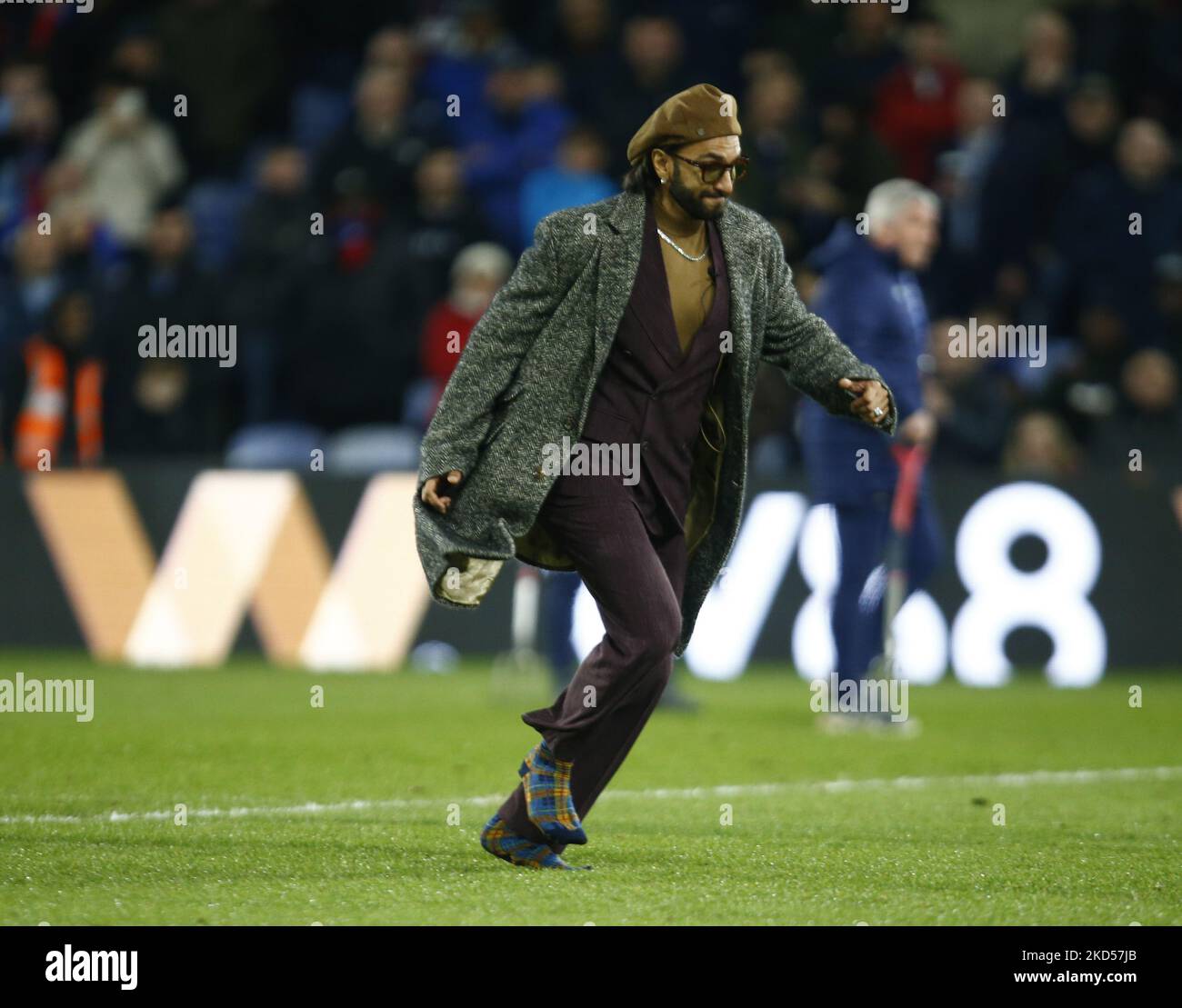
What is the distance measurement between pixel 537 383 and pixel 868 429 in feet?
14.9

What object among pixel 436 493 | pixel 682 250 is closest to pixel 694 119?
pixel 682 250

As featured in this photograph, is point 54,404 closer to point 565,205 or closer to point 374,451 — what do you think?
point 374,451

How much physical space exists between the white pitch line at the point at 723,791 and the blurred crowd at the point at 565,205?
441cm

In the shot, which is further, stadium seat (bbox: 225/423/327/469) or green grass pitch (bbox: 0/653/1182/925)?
stadium seat (bbox: 225/423/327/469)

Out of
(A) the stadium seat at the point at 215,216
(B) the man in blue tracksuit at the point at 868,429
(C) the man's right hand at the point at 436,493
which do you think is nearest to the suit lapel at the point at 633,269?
(C) the man's right hand at the point at 436,493

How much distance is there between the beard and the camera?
6172mm

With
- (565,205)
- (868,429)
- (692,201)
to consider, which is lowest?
(868,429)

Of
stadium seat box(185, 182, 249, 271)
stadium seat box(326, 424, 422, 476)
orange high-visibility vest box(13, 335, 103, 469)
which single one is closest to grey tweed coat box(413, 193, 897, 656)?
stadium seat box(326, 424, 422, 476)

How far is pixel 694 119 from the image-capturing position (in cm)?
614

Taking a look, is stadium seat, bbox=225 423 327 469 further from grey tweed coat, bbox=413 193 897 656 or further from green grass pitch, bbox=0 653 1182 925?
grey tweed coat, bbox=413 193 897 656

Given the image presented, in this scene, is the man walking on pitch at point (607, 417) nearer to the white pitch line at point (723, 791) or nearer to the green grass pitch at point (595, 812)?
the green grass pitch at point (595, 812)

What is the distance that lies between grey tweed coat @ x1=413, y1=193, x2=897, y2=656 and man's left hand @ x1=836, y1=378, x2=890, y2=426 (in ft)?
0.10

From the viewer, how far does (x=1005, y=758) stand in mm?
9383

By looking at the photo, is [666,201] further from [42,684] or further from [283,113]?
[283,113]
